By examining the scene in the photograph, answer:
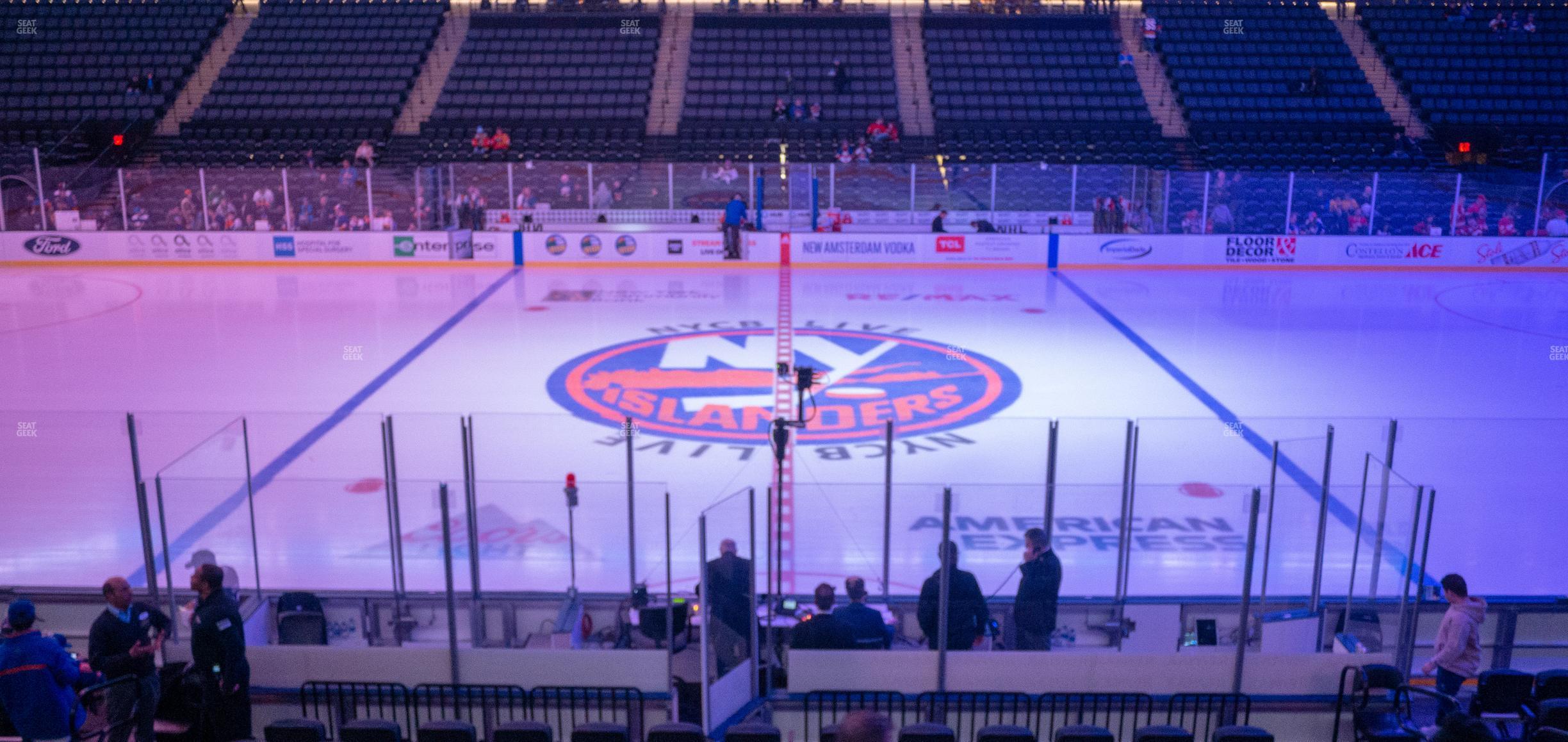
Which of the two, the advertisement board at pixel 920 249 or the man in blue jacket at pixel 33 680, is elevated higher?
the advertisement board at pixel 920 249

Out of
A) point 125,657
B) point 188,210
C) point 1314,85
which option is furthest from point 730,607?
point 1314,85

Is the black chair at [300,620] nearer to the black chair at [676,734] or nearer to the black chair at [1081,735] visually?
the black chair at [676,734]

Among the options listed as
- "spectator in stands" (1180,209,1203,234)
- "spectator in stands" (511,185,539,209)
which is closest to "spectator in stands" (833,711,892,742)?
"spectator in stands" (1180,209,1203,234)

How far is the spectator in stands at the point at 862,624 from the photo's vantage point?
22.1 feet

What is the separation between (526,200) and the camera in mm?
25938

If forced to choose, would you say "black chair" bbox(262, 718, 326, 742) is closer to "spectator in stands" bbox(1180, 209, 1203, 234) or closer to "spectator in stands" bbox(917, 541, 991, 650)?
"spectator in stands" bbox(917, 541, 991, 650)

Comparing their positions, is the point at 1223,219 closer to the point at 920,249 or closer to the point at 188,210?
the point at 920,249

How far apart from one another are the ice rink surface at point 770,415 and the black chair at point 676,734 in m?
1.49

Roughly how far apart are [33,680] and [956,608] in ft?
15.4

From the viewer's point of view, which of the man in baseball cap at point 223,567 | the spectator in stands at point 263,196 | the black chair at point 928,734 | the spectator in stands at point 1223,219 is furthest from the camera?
the spectator in stands at point 263,196

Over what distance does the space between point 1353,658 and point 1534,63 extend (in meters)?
33.5

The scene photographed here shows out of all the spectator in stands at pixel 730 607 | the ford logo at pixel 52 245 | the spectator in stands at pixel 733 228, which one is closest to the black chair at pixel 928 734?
the spectator in stands at pixel 730 607

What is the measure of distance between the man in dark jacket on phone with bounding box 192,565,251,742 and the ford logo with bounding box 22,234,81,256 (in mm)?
22395

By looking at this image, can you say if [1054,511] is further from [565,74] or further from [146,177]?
[565,74]
